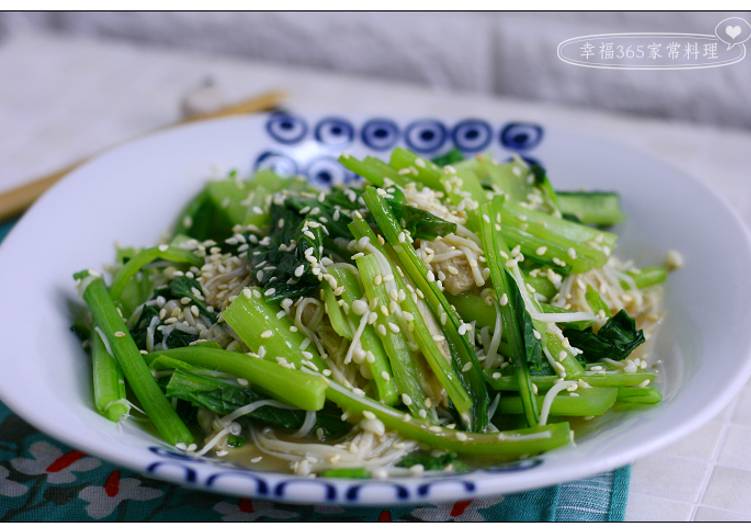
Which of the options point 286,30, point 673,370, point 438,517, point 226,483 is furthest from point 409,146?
point 286,30

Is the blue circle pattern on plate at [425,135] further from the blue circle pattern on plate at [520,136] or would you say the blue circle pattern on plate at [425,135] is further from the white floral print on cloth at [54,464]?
the white floral print on cloth at [54,464]

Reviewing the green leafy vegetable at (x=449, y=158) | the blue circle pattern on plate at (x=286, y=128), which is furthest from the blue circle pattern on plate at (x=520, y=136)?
the blue circle pattern on plate at (x=286, y=128)

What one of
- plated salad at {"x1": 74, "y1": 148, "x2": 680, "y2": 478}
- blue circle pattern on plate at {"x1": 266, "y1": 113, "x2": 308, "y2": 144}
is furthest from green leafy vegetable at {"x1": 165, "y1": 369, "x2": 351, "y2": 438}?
blue circle pattern on plate at {"x1": 266, "y1": 113, "x2": 308, "y2": 144}

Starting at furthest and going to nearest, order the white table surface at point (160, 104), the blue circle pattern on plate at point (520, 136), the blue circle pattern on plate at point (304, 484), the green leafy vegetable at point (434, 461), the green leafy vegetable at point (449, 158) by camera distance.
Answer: the white table surface at point (160, 104) < the blue circle pattern on plate at point (520, 136) < the green leafy vegetable at point (449, 158) < the green leafy vegetable at point (434, 461) < the blue circle pattern on plate at point (304, 484)

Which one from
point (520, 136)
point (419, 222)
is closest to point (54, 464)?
point (419, 222)

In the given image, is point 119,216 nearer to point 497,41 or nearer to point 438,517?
point 438,517
